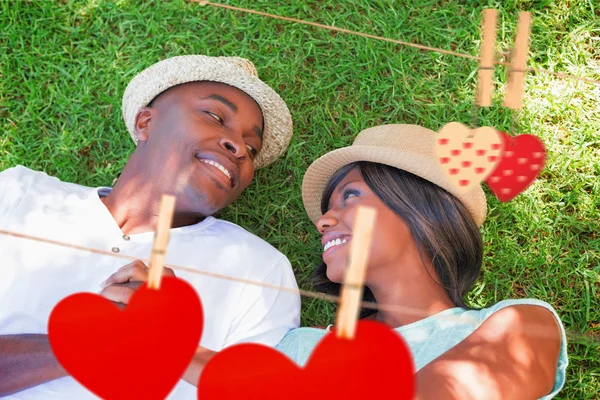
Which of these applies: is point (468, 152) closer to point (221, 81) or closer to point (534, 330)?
point (534, 330)

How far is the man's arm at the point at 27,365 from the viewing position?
2.24 metres

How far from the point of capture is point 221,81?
9.18ft

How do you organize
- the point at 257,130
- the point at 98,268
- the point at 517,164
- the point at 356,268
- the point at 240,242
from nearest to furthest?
the point at 356,268 → the point at 517,164 → the point at 98,268 → the point at 240,242 → the point at 257,130

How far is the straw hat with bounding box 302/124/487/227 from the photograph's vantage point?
233 cm

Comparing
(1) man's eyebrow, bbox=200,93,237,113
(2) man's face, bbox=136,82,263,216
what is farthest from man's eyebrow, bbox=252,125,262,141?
(1) man's eyebrow, bbox=200,93,237,113

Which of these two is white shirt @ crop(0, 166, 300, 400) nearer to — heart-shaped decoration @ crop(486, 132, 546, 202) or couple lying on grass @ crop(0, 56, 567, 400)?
couple lying on grass @ crop(0, 56, 567, 400)

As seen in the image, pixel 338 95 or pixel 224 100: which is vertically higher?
pixel 224 100

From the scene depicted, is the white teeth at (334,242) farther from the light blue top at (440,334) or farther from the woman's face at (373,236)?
the light blue top at (440,334)

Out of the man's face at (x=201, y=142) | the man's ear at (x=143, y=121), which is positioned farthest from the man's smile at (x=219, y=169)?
the man's ear at (x=143, y=121)

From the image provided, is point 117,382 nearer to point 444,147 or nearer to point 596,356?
point 444,147

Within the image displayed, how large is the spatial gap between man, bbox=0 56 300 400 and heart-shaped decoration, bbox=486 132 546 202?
112 centimetres

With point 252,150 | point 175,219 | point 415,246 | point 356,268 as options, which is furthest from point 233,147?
point 356,268

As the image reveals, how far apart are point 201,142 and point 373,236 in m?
0.85

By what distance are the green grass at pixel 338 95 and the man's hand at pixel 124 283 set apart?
111cm
